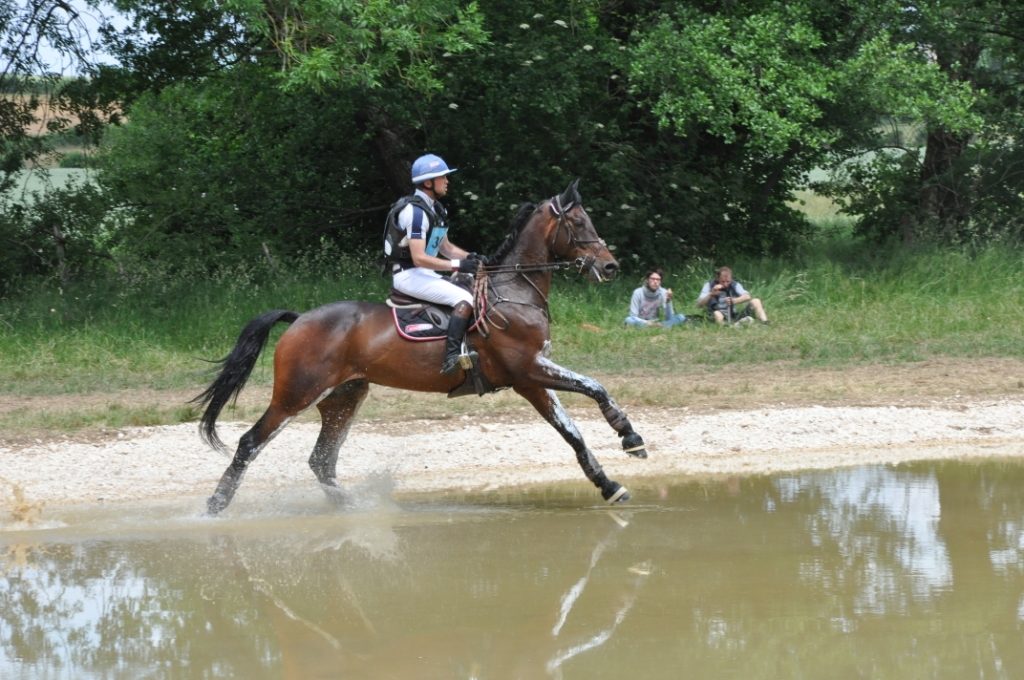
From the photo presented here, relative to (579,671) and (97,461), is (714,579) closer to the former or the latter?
(579,671)

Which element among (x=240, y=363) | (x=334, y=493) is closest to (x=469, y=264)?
(x=240, y=363)

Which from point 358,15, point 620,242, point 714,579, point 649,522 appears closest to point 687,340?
point 620,242

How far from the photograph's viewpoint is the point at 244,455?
9773 mm

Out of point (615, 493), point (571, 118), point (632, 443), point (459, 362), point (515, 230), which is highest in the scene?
point (515, 230)

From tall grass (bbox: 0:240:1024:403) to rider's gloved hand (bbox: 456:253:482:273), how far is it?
17.4 ft

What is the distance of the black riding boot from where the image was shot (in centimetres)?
961

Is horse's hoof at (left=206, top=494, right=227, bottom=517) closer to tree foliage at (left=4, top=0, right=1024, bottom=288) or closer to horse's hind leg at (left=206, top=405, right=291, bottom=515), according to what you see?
horse's hind leg at (left=206, top=405, right=291, bottom=515)

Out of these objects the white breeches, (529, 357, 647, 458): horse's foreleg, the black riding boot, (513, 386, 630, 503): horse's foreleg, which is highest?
the white breeches

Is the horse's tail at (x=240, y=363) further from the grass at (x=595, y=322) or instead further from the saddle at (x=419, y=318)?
the grass at (x=595, y=322)

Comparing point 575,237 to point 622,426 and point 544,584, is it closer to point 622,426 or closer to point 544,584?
point 622,426

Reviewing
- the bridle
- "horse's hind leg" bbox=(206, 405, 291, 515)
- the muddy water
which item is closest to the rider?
the bridle

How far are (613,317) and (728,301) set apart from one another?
5.02ft

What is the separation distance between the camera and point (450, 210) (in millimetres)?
21141

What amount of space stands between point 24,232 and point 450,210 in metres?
6.44
